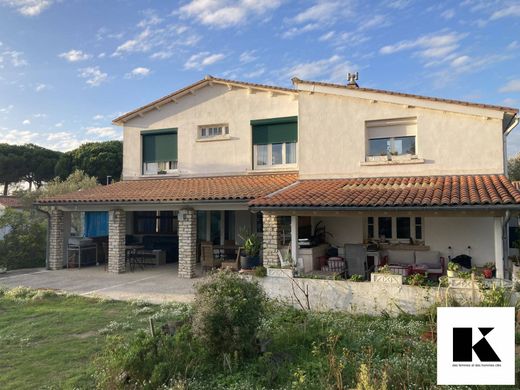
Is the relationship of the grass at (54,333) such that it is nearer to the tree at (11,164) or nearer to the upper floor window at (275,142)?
the upper floor window at (275,142)

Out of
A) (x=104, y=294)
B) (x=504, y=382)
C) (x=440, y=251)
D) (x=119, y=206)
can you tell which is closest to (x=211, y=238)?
(x=119, y=206)

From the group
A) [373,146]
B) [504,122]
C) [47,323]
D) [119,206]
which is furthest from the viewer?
[119,206]

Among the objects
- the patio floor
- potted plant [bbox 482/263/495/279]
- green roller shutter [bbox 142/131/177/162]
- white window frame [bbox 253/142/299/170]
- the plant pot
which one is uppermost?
green roller shutter [bbox 142/131/177/162]

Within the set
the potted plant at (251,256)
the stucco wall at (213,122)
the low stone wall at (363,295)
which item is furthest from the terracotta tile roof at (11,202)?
the low stone wall at (363,295)

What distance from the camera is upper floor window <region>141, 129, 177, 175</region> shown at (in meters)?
18.2

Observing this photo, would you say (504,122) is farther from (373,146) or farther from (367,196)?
(367,196)

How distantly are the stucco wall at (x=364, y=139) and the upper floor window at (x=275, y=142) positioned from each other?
151 cm

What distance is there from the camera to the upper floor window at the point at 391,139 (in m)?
13.1

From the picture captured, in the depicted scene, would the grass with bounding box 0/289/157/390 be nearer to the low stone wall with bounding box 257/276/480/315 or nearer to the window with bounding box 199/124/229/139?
the low stone wall with bounding box 257/276/480/315

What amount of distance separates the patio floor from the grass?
3.20 feet

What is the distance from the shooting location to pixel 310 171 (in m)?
14.2

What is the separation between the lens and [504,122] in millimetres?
12008

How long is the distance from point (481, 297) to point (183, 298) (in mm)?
8069

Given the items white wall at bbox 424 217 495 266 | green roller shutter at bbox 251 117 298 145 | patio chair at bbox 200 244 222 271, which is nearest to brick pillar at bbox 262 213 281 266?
patio chair at bbox 200 244 222 271
